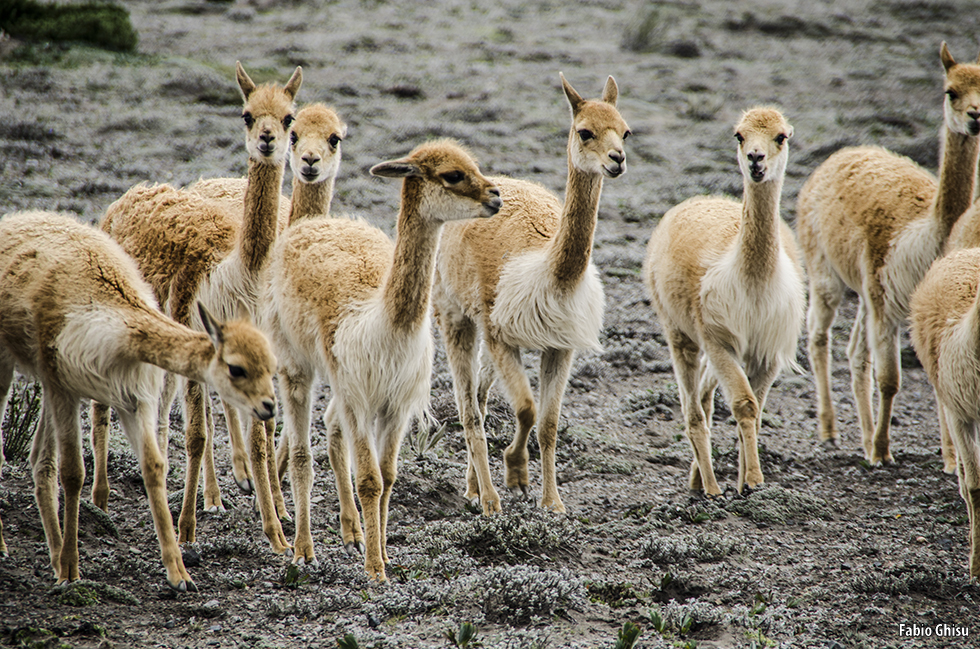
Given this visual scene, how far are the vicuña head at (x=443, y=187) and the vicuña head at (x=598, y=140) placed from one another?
1084 mm

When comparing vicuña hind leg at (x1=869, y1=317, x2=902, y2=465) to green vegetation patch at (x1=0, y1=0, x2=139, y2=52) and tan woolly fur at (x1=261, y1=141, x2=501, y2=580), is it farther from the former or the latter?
green vegetation patch at (x1=0, y1=0, x2=139, y2=52)

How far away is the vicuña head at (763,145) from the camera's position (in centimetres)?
546

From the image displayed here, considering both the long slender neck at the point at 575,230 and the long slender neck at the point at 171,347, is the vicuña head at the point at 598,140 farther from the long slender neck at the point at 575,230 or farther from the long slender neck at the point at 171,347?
the long slender neck at the point at 171,347

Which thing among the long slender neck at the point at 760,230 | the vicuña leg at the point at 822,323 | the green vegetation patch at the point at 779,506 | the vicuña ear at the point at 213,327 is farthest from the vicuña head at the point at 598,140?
the vicuña leg at the point at 822,323

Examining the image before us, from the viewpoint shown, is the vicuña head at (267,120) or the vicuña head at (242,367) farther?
the vicuña head at (267,120)

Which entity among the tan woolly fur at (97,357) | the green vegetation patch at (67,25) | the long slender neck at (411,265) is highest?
the green vegetation patch at (67,25)

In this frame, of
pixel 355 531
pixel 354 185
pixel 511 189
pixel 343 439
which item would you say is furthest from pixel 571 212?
pixel 354 185

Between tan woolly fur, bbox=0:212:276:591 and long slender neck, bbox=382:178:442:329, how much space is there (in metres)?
0.73

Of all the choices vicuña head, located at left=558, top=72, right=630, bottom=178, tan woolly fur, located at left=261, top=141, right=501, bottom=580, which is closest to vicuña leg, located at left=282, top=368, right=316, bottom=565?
tan woolly fur, located at left=261, top=141, right=501, bottom=580

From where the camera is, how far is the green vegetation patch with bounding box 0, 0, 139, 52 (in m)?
15.7

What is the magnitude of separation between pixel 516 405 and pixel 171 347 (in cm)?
227

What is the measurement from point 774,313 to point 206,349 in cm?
352

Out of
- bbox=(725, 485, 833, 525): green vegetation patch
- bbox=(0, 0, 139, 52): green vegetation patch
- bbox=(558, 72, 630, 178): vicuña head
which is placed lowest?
bbox=(725, 485, 833, 525): green vegetation patch

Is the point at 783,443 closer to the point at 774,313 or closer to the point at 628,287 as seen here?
the point at 774,313
